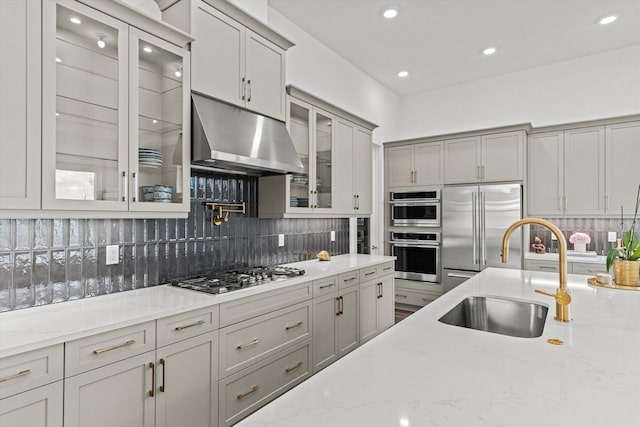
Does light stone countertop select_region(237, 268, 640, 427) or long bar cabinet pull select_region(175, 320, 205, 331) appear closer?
light stone countertop select_region(237, 268, 640, 427)

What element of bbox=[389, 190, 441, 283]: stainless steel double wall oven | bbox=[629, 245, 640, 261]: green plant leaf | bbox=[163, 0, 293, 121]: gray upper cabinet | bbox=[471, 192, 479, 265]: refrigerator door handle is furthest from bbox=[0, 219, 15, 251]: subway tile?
bbox=[471, 192, 479, 265]: refrigerator door handle

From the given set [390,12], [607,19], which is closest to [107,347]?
[390,12]

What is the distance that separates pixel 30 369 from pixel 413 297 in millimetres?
4229

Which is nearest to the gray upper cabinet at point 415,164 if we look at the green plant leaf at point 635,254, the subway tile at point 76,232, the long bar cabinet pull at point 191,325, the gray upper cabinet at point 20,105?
the green plant leaf at point 635,254

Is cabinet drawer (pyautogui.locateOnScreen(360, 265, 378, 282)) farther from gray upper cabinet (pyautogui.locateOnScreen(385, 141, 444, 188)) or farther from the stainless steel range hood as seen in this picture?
gray upper cabinet (pyautogui.locateOnScreen(385, 141, 444, 188))

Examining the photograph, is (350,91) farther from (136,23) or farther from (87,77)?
(87,77)

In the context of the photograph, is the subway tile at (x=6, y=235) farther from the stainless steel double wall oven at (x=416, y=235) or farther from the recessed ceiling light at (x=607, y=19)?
the recessed ceiling light at (x=607, y=19)

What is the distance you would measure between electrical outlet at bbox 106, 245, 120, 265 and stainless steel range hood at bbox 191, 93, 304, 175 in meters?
0.67

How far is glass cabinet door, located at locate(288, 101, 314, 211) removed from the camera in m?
3.00

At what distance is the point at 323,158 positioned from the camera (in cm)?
336

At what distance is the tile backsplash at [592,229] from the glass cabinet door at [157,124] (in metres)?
4.28

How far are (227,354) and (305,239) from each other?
1731 millimetres

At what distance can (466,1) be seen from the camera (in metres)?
3.19

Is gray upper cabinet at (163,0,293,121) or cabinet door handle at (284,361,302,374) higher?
gray upper cabinet at (163,0,293,121)
